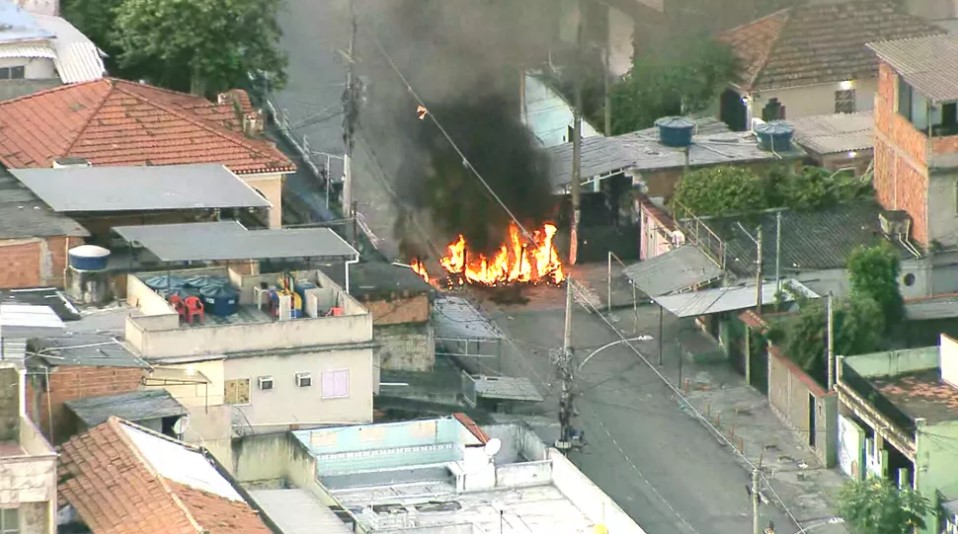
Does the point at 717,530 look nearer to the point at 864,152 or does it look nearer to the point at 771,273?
the point at 771,273

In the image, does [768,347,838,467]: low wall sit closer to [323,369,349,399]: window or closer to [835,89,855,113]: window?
[323,369,349,399]: window

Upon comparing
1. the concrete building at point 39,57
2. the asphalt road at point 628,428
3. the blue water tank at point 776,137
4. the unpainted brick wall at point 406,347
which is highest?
the concrete building at point 39,57

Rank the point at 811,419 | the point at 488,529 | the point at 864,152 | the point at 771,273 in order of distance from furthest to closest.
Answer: the point at 864,152
the point at 771,273
the point at 811,419
the point at 488,529

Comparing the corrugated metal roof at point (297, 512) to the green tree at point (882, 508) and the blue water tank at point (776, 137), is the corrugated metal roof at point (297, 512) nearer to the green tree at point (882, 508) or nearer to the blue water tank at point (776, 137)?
the green tree at point (882, 508)

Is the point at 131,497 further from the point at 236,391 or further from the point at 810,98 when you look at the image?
the point at 810,98

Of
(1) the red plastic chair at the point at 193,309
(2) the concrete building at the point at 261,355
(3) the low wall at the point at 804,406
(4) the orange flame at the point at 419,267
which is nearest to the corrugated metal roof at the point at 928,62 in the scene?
(3) the low wall at the point at 804,406

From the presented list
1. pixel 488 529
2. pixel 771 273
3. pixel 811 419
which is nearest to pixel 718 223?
pixel 771 273
